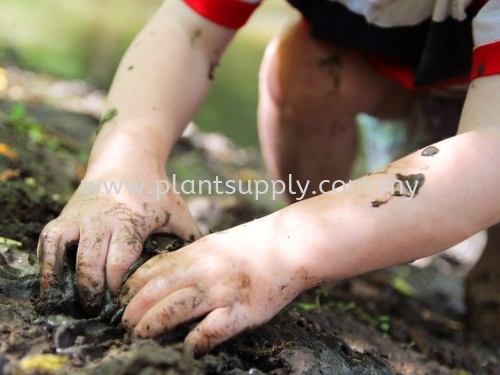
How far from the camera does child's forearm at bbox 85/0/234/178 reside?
156 centimetres

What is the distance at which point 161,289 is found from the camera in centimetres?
118

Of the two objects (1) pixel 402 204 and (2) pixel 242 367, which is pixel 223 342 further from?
(1) pixel 402 204

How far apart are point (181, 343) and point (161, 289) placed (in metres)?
0.11

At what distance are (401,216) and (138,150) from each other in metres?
0.66

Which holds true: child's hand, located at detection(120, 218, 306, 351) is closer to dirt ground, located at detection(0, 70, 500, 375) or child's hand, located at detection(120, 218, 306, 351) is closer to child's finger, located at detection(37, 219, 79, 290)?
dirt ground, located at detection(0, 70, 500, 375)

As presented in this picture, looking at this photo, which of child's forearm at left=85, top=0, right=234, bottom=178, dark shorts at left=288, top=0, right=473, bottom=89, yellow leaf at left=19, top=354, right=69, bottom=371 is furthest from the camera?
dark shorts at left=288, top=0, right=473, bottom=89

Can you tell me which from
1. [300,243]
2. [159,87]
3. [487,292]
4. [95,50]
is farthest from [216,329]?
[95,50]

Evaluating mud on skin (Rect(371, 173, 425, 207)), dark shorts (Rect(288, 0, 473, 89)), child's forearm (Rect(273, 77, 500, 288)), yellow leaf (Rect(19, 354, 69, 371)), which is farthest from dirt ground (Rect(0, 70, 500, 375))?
dark shorts (Rect(288, 0, 473, 89))

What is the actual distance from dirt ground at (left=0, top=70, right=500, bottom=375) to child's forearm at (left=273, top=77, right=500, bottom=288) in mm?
192

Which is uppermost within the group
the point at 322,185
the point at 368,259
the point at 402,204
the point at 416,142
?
the point at 402,204

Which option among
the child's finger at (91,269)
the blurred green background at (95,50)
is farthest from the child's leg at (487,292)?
the blurred green background at (95,50)

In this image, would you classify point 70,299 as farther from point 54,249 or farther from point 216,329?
point 216,329

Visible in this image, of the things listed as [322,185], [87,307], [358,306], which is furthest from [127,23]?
[87,307]

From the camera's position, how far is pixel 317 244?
124 cm
